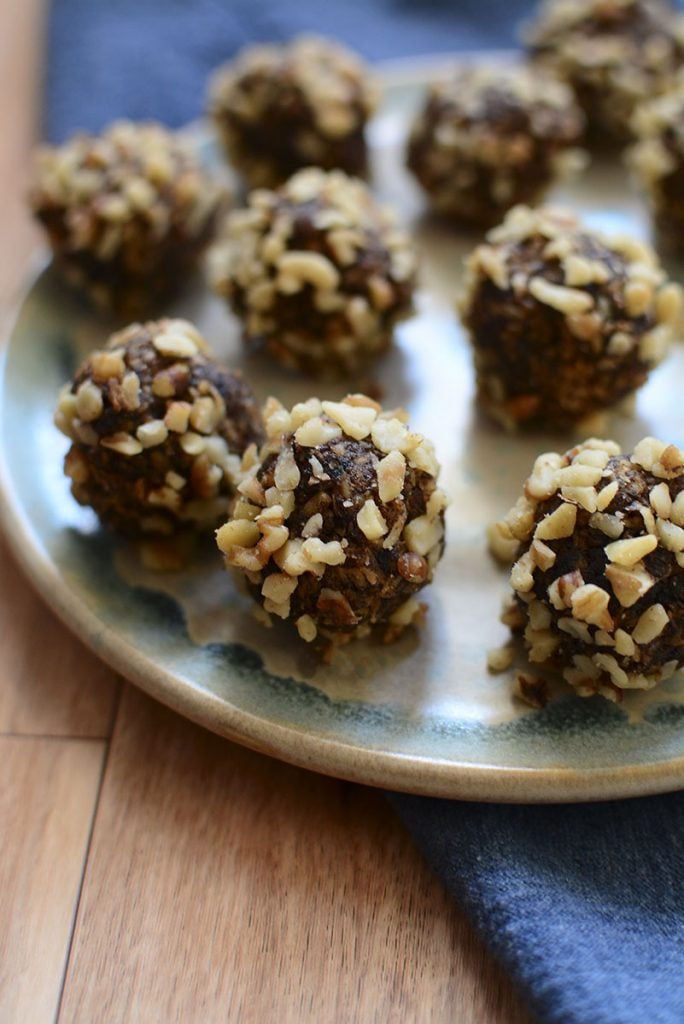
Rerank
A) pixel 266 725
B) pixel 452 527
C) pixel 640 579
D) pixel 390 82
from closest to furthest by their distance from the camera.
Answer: pixel 640 579 < pixel 266 725 < pixel 452 527 < pixel 390 82

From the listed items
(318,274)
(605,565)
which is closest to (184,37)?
(318,274)

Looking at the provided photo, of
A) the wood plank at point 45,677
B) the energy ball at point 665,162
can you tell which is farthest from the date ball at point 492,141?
the wood plank at point 45,677

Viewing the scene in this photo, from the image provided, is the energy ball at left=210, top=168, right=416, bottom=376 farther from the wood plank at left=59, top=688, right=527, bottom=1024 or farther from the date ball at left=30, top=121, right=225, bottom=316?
A: the wood plank at left=59, top=688, right=527, bottom=1024

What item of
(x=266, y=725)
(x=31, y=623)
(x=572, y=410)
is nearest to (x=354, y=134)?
(x=572, y=410)

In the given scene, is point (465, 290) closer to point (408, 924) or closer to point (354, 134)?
point (354, 134)

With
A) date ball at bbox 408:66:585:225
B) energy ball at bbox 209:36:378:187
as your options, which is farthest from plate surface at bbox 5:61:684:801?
energy ball at bbox 209:36:378:187

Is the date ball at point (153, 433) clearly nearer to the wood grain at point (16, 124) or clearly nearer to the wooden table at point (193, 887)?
the wooden table at point (193, 887)
